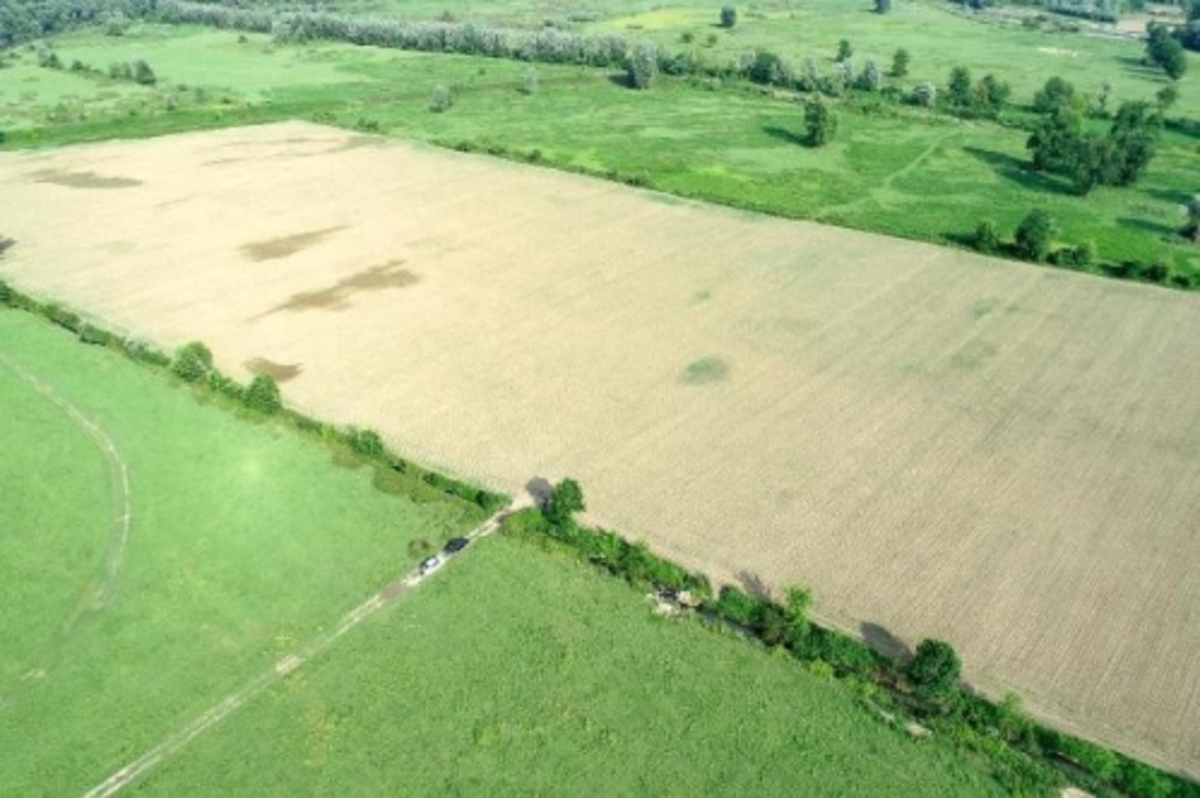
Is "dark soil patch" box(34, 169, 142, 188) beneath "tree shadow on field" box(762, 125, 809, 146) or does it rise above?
above

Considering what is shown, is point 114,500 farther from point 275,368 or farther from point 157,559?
point 275,368

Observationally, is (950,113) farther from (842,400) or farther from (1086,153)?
(842,400)

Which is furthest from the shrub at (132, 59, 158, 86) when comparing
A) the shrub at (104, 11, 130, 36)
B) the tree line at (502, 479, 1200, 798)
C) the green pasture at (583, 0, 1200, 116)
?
the tree line at (502, 479, 1200, 798)

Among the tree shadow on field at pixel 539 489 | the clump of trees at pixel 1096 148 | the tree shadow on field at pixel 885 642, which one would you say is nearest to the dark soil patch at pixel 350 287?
the tree shadow on field at pixel 539 489

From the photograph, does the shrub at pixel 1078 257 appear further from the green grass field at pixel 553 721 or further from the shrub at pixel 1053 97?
the shrub at pixel 1053 97

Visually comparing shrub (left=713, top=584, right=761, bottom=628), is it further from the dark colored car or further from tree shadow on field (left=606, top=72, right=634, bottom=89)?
tree shadow on field (left=606, top=72, right=634, bottom=89)

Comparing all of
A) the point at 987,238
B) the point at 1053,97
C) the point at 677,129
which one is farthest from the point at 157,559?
the point at 1053,97

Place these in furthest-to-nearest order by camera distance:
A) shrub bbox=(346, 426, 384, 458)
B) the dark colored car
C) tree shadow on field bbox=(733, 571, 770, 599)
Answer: shrub bbox=(346, 426, 384, 458), the dark colored car, tree shadow on field bbox=(733, 571, 770, 599)
